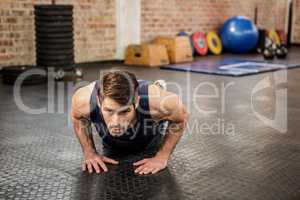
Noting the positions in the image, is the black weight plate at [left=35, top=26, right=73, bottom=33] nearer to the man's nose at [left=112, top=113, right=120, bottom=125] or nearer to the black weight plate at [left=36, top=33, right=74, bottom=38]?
the black weight plate at [left=36, top=33, right=74, bottom=38]

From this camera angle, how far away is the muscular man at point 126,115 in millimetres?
1608

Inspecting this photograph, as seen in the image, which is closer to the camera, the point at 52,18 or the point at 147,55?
the point at 52,18

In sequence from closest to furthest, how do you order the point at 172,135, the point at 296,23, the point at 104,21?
the point at 172,135
the point at 104,21
the point at 296,23

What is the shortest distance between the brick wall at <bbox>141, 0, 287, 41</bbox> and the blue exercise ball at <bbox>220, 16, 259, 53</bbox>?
474mm

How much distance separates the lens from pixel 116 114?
1.60 metres

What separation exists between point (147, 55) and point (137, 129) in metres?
3.93

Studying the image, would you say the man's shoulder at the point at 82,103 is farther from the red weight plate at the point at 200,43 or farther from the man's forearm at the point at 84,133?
the red weight plate at the point at 200,43

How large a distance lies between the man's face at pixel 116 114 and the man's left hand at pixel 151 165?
1.27ft

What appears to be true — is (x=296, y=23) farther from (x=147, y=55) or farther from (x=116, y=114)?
(x=116, y=114)

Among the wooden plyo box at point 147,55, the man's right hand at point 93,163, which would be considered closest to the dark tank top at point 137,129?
the man's right hand at point 93,163

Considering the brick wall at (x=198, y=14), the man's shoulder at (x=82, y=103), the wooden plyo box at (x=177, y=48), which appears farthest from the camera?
the brick wall at (x=198, y=14)

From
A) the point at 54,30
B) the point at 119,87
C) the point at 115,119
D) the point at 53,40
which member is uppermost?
the point at 54,30

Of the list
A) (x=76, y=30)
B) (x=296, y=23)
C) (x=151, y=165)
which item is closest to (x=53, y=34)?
(x=76, y=30)

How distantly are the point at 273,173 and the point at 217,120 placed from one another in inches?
39.6
